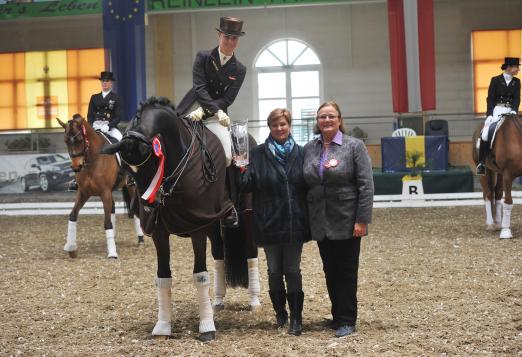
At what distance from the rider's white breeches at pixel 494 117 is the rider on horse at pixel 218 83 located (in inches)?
216

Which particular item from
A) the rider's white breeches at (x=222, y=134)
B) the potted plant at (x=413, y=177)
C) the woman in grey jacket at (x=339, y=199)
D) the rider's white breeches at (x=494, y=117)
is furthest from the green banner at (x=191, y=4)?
the woman in grey jacket at (x=339, y=199)

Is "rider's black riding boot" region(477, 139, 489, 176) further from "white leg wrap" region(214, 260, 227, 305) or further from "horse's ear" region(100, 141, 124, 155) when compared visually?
"horse's ear" region(100, 141, 124, 155)

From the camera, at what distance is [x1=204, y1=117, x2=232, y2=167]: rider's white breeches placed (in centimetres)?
553

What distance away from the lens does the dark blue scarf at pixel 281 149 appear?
515 centimetres

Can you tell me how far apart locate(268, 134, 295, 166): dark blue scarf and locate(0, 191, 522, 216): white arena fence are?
974cm

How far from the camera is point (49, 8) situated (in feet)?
63.2

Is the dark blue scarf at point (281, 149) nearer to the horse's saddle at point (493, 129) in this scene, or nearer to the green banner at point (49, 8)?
the horse's saddle at point (493, 129)

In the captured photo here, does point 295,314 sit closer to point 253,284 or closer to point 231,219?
point 231,219

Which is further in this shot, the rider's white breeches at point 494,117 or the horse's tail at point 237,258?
the rider's white breeches at point 494,117

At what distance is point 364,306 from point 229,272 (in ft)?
3.69

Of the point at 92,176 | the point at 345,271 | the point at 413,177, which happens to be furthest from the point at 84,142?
the point at 413,177

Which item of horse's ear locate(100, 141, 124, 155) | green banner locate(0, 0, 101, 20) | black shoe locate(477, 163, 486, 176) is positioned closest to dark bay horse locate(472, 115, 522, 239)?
black shoe locate(477, 163, 486, 176)

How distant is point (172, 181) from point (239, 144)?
68cm

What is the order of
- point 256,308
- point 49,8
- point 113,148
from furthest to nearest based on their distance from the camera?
1. point 49,8
2. point 256,308
3. point 113,148
